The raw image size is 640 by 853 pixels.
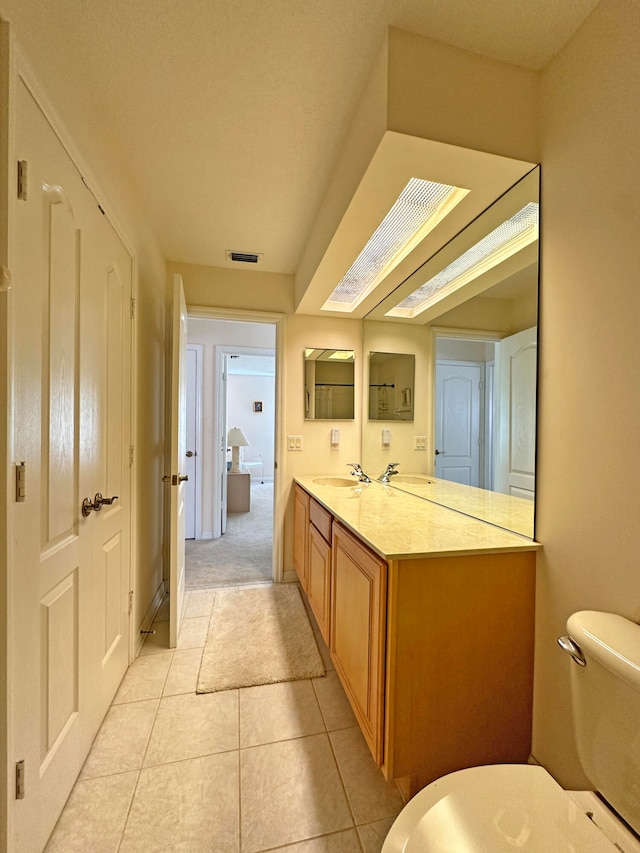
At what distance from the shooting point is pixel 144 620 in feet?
6.83

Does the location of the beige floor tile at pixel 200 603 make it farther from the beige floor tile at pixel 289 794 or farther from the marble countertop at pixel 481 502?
the marble countertop at pixel 481 502

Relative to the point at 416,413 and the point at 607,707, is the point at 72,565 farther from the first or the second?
the point at 416,413

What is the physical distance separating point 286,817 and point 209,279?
2890mm

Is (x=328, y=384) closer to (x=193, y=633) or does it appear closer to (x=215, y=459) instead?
(x=215, y=459)

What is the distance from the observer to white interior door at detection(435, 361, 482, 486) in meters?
1.67

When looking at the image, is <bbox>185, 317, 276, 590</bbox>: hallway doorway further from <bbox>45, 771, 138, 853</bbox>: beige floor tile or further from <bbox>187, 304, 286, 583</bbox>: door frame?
<bbox>45, 771, 138, 853</bbox>: beige floor tile

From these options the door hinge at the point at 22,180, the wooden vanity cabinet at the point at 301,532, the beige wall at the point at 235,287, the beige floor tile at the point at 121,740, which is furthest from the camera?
the beige wall at the point at 235,287

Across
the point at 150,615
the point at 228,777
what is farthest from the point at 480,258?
the point at 150,615

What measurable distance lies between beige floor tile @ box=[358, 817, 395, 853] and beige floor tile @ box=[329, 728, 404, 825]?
15 millimetres

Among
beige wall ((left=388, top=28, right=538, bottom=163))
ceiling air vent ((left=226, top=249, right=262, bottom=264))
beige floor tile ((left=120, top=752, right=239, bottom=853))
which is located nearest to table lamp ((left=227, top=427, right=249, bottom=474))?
ceiling air vent ((left=226, top=249, right=262, bottom=264))

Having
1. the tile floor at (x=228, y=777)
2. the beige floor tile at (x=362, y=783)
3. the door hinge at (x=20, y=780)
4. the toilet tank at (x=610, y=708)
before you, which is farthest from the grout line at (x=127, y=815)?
the toilet tank at (x=610, y=708)

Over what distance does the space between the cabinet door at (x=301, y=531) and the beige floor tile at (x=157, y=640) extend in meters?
0.85

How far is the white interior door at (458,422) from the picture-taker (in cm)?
167

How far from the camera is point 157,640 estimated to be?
1994 mm
